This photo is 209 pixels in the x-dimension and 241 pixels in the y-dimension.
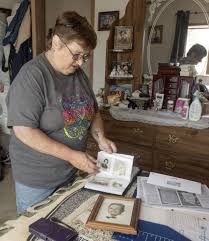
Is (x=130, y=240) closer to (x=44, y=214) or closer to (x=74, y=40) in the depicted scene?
(x=44, y=214)

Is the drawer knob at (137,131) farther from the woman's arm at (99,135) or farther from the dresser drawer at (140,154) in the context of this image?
the woman's arm at (99,135)

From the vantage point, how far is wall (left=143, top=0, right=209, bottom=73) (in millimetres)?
2377

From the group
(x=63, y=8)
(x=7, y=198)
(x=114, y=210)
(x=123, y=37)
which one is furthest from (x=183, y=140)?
(x=63, y=8)

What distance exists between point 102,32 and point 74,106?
1.85 meters

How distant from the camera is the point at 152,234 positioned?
89cm

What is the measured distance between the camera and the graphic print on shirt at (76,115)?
117 cm

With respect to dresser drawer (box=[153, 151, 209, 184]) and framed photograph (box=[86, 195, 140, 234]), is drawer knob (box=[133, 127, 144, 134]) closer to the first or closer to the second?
dresser drawer (box=[153, 151, 209, 184])

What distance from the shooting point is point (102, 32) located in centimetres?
284

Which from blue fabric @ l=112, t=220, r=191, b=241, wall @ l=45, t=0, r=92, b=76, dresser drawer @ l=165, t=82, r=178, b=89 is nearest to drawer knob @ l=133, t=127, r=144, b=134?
dresser drawer @ l=165, t=82, r=178, b=89

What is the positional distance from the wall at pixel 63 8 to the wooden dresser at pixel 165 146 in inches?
39.9

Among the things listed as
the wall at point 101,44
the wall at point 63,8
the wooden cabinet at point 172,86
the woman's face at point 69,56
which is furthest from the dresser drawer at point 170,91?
the woman's face at point 69,56

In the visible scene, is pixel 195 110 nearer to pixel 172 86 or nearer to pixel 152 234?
pixel 172 86

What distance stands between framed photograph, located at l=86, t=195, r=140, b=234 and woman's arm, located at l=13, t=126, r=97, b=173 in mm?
165

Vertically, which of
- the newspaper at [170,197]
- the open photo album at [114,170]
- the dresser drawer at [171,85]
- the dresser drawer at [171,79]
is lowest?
the newspaper at [170,197]
